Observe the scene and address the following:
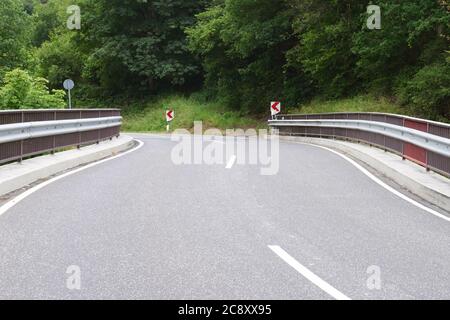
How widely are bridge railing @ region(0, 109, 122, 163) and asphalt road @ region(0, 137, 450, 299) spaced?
4.10 ft

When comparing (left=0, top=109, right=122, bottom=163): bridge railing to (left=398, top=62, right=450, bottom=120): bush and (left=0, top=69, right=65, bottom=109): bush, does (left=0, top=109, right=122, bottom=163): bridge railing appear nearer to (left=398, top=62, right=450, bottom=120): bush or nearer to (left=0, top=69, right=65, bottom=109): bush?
(left=0, top=69, right=65, bottom=109): bush

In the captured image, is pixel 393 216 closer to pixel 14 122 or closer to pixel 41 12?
pixel 14 122

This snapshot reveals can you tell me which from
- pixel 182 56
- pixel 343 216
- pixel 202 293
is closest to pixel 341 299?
pixel 202 293

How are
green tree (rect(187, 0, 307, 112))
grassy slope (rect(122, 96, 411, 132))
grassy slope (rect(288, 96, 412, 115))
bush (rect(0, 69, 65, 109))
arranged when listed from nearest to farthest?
bush (rect(0, 69, 65, 109))
grassy slope (rect(288, 96, 412, 115))
grassy slope (rect(122, 96, 411, 132))
green tree (rect(187, 0, 307, 112))

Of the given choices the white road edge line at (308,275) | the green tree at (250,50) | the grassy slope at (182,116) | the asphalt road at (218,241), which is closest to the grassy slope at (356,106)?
the green tree at (250,50)

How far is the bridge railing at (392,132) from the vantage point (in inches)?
427

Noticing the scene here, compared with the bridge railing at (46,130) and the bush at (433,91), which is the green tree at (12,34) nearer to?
the bridge railing at (46,130)

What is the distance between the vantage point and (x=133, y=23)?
2024 inches

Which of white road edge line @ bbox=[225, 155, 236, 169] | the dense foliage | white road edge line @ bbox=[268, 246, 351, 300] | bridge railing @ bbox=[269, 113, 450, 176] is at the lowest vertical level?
white road edge line @ bbox=[268, 246, 351, 300]

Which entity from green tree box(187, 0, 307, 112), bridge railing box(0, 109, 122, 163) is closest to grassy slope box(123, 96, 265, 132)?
green tree box(187, 0, 307, 112)

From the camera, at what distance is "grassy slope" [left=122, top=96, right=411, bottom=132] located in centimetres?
3042

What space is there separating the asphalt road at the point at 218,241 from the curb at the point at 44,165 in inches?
19.5

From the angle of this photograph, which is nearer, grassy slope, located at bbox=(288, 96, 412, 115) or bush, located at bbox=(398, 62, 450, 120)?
bush, located at bbox=(398, 62, 450, 120)
